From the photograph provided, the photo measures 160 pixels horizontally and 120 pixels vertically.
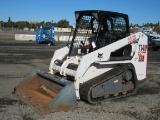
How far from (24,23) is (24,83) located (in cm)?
12854

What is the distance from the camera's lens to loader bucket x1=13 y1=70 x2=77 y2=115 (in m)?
5.79

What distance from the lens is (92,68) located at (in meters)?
6.89

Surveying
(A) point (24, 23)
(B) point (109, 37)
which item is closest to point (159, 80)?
(B) point (109, 37)

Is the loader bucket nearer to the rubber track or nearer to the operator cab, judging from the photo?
the rubber track

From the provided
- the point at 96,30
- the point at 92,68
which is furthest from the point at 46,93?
the point at 96,30

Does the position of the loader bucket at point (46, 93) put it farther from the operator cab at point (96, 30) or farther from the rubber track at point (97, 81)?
the operator cab at point (96, 30)

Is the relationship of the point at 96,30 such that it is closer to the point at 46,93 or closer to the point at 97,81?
the point at 97,81

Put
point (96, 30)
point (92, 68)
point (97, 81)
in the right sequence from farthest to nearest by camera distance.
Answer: point (96, 30)
point (92, 68)
point (97, 81)

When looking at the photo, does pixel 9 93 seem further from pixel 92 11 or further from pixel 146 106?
pixel 146 106

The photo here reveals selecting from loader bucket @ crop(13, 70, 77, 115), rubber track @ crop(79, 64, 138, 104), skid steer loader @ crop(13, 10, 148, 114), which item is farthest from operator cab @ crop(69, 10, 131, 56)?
loader bucket @ crop(13, 70, 77, 115)

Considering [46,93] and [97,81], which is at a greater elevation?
[97,81]

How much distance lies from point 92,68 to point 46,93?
1302 mm

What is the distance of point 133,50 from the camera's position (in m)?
7.73

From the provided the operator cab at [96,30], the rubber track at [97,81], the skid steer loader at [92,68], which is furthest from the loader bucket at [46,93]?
the operator cab at [96,30]
